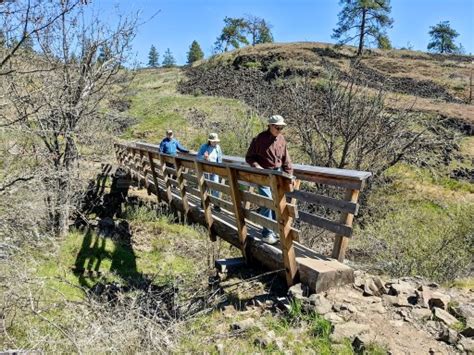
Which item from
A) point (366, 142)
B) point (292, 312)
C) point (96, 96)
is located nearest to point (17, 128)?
point (292, 312)

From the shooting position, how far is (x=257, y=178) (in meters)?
5.59

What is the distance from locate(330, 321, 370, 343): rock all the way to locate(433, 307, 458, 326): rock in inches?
31.6

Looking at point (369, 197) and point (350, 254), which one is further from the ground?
point (369, 197)

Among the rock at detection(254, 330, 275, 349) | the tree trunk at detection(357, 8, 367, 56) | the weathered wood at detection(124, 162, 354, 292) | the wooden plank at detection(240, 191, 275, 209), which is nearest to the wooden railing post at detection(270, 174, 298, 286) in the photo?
the weathered wood at detection(124, 162, 354, 292)

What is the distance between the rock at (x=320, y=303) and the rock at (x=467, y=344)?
1.23 meters

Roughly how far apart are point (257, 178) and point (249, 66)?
36.2 metres

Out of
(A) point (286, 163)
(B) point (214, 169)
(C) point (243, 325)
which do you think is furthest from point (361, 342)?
(B) point (214, 169)

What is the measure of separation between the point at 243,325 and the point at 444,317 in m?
2.01

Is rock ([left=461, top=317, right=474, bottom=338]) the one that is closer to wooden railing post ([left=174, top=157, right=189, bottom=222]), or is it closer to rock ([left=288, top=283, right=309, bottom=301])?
rock ([left=288, top=283, right=309, bottom=301])

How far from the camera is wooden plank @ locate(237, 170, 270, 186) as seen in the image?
5.34 m

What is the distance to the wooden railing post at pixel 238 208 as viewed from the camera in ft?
20.4

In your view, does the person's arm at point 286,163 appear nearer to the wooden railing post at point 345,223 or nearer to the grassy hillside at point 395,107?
the wooden railing post at point 345,223

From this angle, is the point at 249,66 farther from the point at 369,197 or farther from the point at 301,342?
the point at 301,342

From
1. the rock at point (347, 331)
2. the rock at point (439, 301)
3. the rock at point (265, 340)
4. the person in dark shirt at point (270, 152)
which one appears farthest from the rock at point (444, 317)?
the person in dark shirt at point (270, 152)
